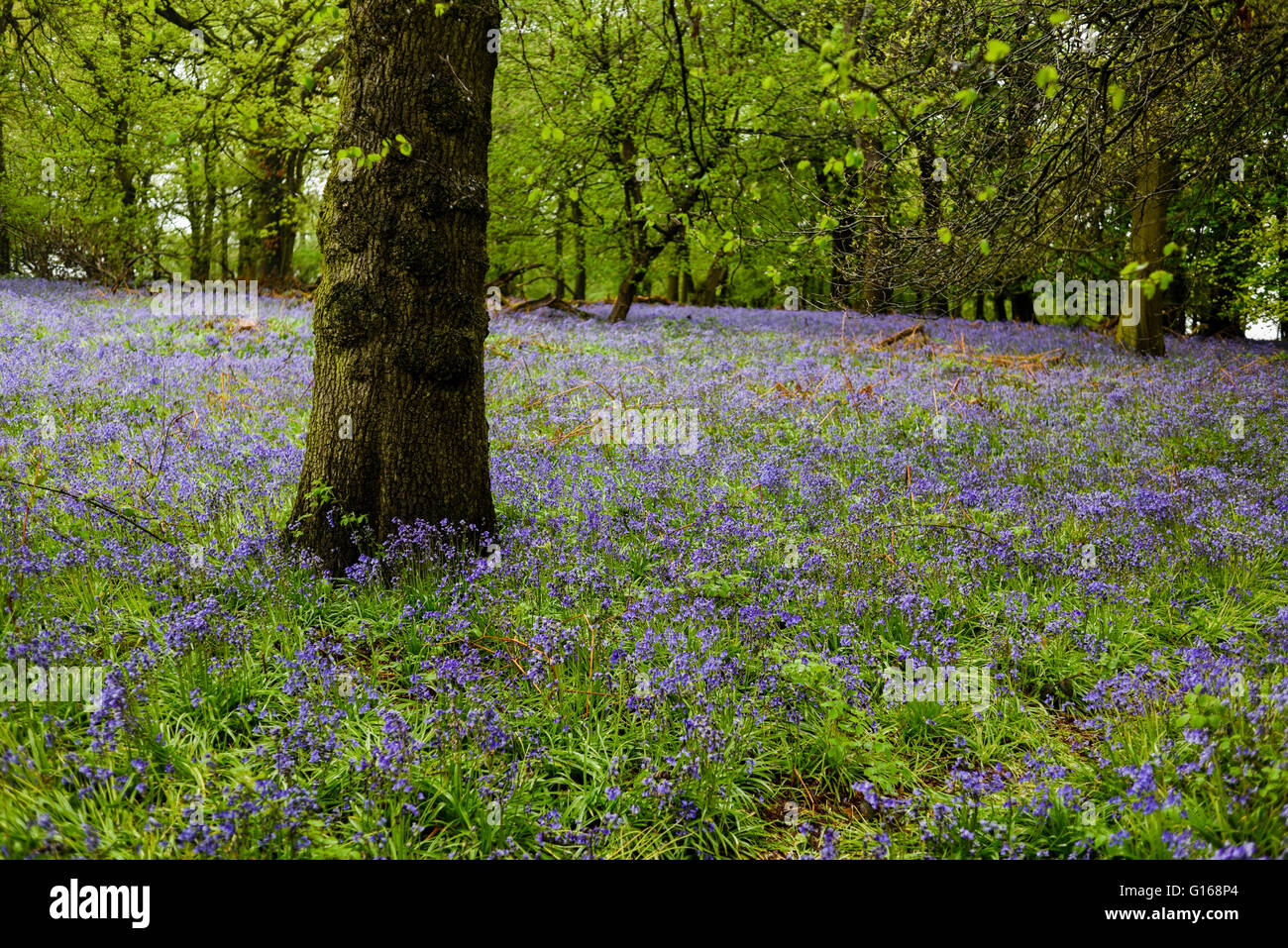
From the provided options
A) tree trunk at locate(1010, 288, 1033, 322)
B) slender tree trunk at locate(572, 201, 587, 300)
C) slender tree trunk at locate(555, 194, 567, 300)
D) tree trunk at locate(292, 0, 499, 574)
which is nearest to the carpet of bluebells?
tree trunk at locate(292, 0, 499, 574)

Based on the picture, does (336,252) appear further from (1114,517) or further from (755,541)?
(1114,517)

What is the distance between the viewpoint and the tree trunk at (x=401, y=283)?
4.07m

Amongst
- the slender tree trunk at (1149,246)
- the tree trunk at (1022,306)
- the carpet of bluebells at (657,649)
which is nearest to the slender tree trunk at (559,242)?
the slender tree trunk at (1149,246)

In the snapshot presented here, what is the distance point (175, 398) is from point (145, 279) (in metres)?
21.9

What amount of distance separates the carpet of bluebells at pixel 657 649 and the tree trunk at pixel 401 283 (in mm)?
389

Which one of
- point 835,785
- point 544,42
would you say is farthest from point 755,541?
point 544,42

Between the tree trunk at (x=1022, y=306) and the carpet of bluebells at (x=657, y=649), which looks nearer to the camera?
the carpet of bluebells at (x=657, y=649)

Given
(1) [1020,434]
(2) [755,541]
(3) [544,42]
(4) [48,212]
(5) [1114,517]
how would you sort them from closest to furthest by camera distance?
1. (2) [755,541]
2. (5) [1114,517]
3. (1) [1020,434]
4. (3) [544,42]
5. (4) [48,212]

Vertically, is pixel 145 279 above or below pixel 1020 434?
above

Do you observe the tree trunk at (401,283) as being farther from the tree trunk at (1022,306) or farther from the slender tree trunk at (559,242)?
the tree trunk at (1022,306)

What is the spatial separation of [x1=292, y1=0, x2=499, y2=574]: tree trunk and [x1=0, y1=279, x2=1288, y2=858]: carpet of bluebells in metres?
0.39

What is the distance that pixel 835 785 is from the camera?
301 cm

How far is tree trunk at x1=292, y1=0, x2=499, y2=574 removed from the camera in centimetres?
407

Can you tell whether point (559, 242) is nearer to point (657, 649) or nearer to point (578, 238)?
point (578, 238)
